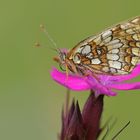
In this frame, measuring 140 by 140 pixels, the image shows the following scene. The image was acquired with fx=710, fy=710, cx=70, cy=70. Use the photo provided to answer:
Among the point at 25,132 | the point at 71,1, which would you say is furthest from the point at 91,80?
the point at 71,1

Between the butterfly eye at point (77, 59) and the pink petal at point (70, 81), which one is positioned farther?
the butterfly eye at point (77, 59)

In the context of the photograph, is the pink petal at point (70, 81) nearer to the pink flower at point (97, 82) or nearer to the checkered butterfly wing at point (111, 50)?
the pink flower at point (97, 82)

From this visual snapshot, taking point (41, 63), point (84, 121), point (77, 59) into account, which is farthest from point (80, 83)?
point (41, 63)

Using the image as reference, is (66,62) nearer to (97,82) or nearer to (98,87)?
(97,82)

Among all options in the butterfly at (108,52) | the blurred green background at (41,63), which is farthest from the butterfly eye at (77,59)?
the blurred green background at (41,63)

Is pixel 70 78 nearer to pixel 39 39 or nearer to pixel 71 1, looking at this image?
pixel 39 39
